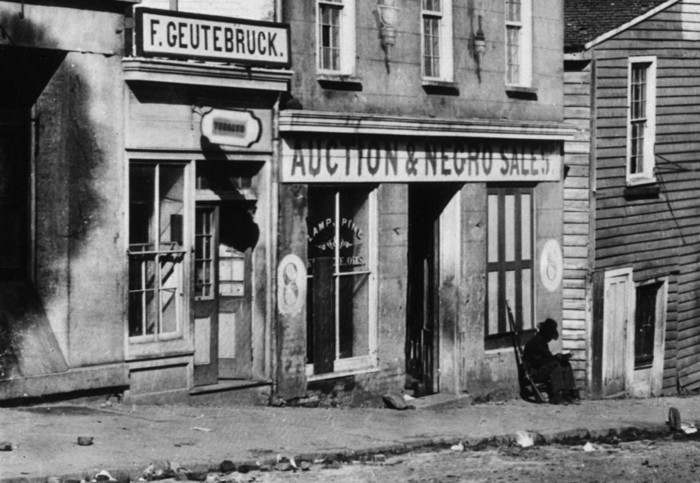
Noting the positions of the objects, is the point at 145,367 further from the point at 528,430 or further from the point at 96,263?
Result: the point at 528,430

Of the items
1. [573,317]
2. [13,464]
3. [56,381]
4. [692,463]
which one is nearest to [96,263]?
[56,381]

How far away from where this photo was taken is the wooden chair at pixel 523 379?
21859 mm

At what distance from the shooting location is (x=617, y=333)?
2452 centimetres

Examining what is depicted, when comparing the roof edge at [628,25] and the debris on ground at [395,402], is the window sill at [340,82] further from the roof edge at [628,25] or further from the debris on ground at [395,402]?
the roof edge at [628,25]

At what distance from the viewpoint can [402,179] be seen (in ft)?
64.7

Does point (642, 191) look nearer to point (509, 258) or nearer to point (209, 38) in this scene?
point (509, 258)

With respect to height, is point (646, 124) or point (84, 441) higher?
point (646, 124)

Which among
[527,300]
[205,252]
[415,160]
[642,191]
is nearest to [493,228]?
[527,300]

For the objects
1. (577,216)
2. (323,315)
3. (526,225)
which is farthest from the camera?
(577,216)

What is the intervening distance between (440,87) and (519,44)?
8.13 feet

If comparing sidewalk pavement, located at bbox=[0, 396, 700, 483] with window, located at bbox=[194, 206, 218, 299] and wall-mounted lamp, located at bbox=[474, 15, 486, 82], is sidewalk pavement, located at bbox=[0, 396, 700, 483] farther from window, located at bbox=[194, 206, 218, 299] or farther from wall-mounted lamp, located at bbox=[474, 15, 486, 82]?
wall-mounted lamp, located at bbox=[474, 15, 486, 82]

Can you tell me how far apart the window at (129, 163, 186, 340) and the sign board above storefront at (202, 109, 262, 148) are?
55 cm

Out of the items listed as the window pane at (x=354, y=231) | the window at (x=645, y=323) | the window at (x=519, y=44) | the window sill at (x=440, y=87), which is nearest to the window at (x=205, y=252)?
the window pane at (x=354, y=231)

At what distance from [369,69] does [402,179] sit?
1603 millimetres
